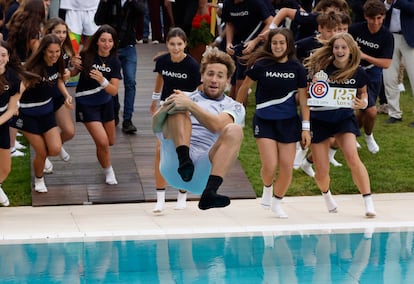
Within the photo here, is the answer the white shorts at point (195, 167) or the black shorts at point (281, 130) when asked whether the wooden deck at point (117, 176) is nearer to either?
the black shorts at point (281, 130)

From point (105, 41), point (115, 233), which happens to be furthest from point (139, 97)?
point (115, 233)

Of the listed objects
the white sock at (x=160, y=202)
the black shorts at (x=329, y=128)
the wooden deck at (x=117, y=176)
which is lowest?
the wooden deck at (x=117, y=176)

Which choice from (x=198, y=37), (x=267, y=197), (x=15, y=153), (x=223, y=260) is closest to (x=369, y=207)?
(x=267, y=197)

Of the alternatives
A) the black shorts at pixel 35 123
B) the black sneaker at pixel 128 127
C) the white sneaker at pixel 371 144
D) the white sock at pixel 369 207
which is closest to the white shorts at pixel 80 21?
the black sneaker at pixel 128 127

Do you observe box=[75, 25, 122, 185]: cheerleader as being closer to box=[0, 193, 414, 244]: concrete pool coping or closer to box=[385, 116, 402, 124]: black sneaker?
box=[0, 193, 414, 244]: concrete pool coping

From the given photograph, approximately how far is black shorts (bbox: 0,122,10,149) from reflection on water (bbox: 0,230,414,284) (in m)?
1.73

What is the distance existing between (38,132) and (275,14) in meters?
4.27

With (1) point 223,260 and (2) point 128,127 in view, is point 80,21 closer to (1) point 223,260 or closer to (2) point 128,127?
(2) point 128,127

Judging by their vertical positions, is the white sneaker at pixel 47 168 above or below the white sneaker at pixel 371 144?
below

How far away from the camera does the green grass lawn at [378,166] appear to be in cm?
1232

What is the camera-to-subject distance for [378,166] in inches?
512

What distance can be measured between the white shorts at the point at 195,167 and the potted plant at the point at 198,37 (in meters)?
6.98

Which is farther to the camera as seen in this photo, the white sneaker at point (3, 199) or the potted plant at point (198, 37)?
the potted plant at point (198, 37)

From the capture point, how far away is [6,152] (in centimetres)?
1102
